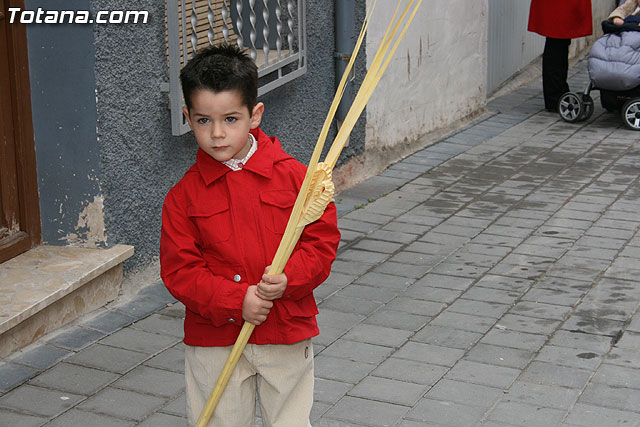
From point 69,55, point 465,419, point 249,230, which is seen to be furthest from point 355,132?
point 249,230

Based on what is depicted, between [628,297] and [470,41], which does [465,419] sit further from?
[470,41]

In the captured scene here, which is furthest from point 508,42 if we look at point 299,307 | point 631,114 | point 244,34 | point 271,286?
point 271,286

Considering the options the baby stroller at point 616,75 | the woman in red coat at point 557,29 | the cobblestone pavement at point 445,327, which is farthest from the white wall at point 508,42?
the cobblestone pavement at point 445,327

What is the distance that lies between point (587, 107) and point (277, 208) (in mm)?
7389

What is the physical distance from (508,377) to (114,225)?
210cm

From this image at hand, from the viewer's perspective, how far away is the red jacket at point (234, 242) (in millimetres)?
2725

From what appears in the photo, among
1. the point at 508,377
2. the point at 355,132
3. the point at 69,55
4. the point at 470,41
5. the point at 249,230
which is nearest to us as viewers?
the point at 249,230

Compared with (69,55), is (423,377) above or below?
below

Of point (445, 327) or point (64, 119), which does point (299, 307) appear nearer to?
point (445, 327)

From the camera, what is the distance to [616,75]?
8.94 m

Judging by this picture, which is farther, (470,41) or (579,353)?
(470,41)

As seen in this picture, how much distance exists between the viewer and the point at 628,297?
5.21 m

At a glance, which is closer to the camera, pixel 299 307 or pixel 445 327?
pixel 299 307

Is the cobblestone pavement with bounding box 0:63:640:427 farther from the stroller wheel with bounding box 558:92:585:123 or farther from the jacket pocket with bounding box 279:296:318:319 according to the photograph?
the stroller wheel with bounding box 558:92:585:123
